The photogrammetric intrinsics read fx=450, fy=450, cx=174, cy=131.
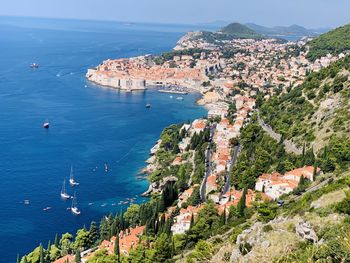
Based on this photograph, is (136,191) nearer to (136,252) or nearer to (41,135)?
(136,252)

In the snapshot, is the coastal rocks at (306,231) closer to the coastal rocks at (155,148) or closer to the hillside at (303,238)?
the hillside at (303,238)

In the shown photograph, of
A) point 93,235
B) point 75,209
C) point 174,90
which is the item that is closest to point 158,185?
point 75,209

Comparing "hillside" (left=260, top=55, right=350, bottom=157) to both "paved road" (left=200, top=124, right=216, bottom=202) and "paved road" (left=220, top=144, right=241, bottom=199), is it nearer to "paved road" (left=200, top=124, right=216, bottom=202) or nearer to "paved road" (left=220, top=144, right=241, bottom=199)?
"paved road" (left=220, top=144, right=241, bottom=199)

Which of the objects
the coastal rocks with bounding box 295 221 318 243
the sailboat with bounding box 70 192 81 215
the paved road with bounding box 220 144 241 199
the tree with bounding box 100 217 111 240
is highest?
the coastal rocks with bounding box 295 221 318 243

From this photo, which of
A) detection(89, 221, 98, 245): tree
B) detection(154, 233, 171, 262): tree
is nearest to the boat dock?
detection(89, 221, 98, 245): tree

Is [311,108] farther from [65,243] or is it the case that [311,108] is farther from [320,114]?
[65,243]

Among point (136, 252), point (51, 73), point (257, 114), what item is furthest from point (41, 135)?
point (51, 73)

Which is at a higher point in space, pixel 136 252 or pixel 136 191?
pixel 136 252
